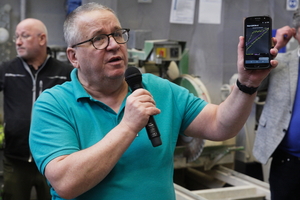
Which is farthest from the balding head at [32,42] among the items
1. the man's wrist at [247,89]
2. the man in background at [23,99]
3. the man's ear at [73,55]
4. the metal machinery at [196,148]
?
the man's wrist at [247,89]

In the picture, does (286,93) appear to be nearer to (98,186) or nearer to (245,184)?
(245,184)

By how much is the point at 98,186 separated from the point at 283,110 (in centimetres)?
148

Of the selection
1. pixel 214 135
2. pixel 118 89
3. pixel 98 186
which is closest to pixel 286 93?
pixel 214 135

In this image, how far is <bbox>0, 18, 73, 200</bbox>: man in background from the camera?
3.21m

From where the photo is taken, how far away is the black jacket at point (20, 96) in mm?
3199

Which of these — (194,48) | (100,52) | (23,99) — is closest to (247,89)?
(100,52)

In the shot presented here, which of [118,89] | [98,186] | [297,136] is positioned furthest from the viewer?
[297,136]

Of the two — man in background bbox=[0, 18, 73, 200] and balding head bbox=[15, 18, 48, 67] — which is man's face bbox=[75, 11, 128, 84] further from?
balding head bbox=[15, 18, 48, 67]

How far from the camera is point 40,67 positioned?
10.8 feet

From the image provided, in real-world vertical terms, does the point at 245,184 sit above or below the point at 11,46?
below

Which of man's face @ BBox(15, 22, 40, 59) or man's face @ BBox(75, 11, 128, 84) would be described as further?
man's face @ BBox(15, 22, 40, 59)

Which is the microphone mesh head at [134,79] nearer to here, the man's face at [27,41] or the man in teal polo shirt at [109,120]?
the man in teal polo shirt at [109,120]

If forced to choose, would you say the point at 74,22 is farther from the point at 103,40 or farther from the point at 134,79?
the point at 134,79

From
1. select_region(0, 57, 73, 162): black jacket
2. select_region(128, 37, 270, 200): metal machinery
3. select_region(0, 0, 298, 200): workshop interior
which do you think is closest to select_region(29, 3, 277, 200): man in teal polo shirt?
select_region(0, 57, 73, 162): black jacket
